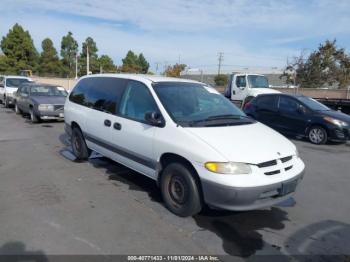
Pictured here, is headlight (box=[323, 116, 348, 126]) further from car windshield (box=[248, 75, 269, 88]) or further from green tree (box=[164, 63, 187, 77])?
green tree (box=[164, 63, 187, 77])

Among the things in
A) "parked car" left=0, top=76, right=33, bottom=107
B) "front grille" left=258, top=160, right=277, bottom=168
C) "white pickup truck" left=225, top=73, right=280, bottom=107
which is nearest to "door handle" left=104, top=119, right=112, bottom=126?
"front grille" left=258, top=160, right=277, bottom=168

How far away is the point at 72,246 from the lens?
11.9 ft

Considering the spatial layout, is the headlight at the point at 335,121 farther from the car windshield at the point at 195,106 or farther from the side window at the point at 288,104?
the car windshield at the point at 195,106

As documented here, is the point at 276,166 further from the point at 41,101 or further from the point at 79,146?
the point at 41,101

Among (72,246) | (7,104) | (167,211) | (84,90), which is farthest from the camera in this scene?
(7,104)

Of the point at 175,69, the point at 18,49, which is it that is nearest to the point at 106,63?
the point at 175,69

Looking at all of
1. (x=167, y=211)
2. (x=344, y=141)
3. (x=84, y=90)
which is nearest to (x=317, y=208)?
(x=167, y=211)

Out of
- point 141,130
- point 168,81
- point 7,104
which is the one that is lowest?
point 7,104

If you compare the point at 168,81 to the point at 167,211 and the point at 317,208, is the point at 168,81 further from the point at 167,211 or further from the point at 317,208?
the point at 317,208

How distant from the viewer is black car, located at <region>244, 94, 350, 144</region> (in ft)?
32.5

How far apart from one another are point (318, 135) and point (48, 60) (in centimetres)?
5499

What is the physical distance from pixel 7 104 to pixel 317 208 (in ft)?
57.3

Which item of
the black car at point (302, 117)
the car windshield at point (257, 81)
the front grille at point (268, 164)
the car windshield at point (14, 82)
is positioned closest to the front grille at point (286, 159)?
the front grille at point (268, 164)

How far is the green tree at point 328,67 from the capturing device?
38.7 m
